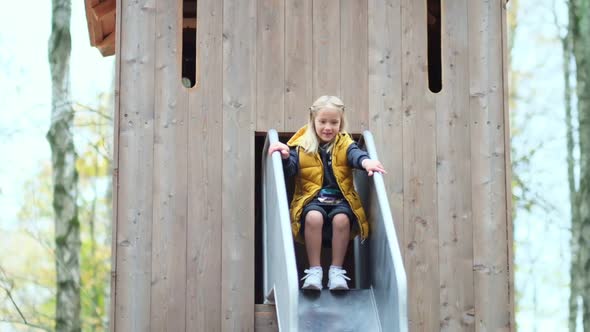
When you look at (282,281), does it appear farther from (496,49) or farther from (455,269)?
(496,49)

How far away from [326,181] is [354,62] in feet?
4.15

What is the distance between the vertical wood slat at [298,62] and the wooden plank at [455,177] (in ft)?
3.11

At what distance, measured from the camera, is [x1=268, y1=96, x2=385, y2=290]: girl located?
6172 millimetres

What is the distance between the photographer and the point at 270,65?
7.29 meters

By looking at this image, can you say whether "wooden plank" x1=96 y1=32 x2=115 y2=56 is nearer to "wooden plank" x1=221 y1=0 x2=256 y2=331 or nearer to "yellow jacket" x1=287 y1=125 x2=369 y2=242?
"wooden plank" x1=221 y1=0 x2=256 y2=331

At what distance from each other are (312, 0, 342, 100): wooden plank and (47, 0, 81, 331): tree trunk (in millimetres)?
10297

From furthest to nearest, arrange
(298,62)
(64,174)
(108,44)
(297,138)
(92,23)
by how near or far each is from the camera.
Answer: (64,174) < (108,44) < (92,23) < (298,62) < (297,138)

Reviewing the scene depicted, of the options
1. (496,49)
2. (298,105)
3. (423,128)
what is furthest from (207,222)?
(496,49)

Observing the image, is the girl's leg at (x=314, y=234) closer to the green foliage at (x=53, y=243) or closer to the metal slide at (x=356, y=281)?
the metal slide at (x=356, y=281)

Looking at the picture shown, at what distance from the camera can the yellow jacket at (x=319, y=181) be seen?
6.30 metres

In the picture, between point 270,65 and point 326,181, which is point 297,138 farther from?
point 270,65

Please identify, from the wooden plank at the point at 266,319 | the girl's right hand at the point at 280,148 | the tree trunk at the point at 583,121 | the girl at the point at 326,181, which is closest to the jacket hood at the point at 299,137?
the girl at the point at 326,181

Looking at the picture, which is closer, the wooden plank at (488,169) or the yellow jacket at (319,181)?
the yellow jacket at (319,181)

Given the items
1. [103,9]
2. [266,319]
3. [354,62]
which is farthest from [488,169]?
[103,9]
